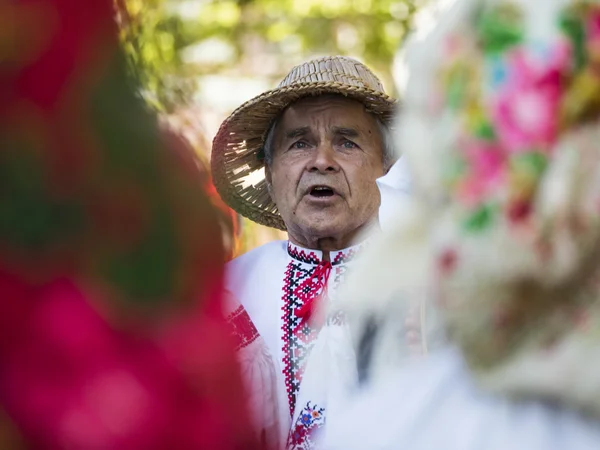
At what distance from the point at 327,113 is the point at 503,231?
1961 mm

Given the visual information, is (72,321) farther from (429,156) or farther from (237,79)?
(237,79)

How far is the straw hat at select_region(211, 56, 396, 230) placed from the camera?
110 inches

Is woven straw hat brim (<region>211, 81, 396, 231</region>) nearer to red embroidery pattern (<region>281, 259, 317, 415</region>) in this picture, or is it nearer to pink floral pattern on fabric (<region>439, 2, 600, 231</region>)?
red embroidery pattern (<region>281, 259, 317, 415</region>)

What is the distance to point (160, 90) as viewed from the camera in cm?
91

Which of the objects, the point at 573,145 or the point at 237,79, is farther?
the point at 237,79

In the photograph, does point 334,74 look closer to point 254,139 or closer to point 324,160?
point 324,160

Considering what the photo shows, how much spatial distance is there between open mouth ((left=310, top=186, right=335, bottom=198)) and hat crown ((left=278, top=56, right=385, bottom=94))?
1.23 feet

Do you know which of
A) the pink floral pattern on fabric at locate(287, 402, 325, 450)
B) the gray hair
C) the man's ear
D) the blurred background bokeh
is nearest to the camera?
the pink floral pattern on fabric at locate(287, 402, 325, 450)

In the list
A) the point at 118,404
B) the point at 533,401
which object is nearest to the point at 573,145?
the point at 533,401

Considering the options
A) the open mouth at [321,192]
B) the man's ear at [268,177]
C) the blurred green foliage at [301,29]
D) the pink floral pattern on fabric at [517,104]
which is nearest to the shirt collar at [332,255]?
the open mouth at [321,192]

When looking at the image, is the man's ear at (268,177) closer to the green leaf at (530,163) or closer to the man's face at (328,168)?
the man's face at (328,168)

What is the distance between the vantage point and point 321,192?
280 cm

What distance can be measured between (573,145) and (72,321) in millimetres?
583

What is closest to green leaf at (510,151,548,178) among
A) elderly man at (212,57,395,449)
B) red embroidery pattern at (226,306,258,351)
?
red embroidery pattern at (226,306,258,351)
